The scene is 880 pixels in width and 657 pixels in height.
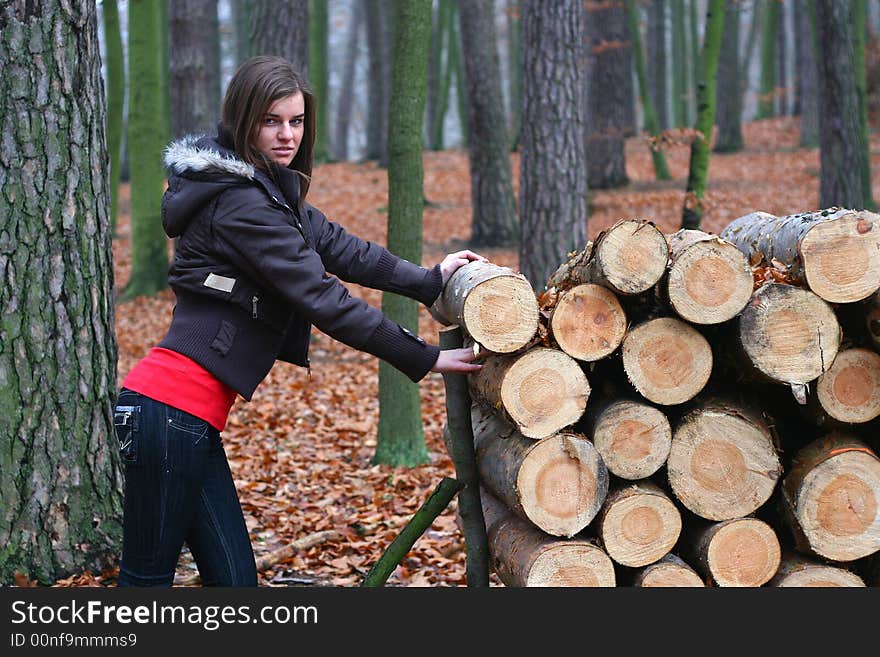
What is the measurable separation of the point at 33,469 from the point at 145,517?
5.03 feet

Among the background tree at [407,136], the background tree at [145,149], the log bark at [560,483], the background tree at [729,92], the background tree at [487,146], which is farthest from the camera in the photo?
the background tree at [729,92]

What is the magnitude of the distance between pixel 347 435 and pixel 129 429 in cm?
473

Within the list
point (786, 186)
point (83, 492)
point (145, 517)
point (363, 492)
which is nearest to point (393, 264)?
point (145, 517)

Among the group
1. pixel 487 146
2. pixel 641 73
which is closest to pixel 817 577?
pixel 487 146

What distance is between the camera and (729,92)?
22266 millimetres

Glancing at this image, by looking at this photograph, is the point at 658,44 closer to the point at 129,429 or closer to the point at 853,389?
the point at 853,389

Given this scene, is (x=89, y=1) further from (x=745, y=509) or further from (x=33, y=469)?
(x=745, y=509)

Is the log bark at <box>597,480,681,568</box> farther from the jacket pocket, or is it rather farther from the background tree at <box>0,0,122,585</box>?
the background tree at <box>0,0,122,585</box>

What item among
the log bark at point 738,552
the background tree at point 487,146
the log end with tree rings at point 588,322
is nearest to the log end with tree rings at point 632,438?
the log end with tree rings at point 588,322

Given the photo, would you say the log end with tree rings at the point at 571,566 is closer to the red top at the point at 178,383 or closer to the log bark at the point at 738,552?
the log bark at the point at 738,552

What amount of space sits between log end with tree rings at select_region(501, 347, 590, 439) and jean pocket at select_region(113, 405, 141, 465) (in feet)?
4.06

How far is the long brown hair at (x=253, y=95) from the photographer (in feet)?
10.4

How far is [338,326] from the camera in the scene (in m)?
3.18

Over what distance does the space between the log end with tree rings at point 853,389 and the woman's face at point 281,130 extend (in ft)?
6.83
